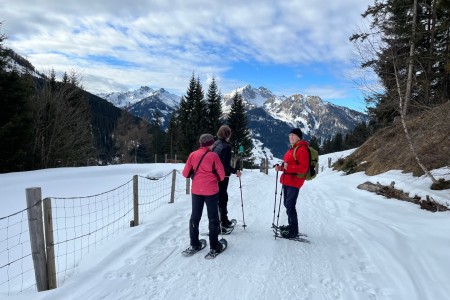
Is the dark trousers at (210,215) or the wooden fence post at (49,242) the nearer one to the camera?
the wooden fence post at (49,242)

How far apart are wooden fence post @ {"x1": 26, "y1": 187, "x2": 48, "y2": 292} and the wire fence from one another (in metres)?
0.10

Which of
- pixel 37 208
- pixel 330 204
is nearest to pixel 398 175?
pixel 330 204

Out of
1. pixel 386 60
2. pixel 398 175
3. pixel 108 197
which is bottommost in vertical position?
pixel 108 197

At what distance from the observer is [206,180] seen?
5.45 m

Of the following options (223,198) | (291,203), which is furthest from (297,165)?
(223,198)

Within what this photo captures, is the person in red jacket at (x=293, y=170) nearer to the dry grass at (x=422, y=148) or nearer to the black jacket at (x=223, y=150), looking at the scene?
the black jacket at (x=223, y=150)

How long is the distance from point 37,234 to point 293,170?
430 centimetres

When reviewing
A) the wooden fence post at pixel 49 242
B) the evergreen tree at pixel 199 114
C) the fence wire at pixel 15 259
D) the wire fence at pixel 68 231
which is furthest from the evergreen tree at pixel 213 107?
the wooden fence post at pixel 49 242

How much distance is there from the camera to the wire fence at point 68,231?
233 inches

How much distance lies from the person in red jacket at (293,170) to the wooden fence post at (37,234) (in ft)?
13.0

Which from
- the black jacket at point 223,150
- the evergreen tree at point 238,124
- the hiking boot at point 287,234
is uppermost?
the evergreen tree at point 238,124

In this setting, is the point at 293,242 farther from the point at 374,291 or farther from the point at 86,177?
the point at 86,177

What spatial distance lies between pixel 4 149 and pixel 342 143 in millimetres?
80070

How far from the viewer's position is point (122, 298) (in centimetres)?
409
